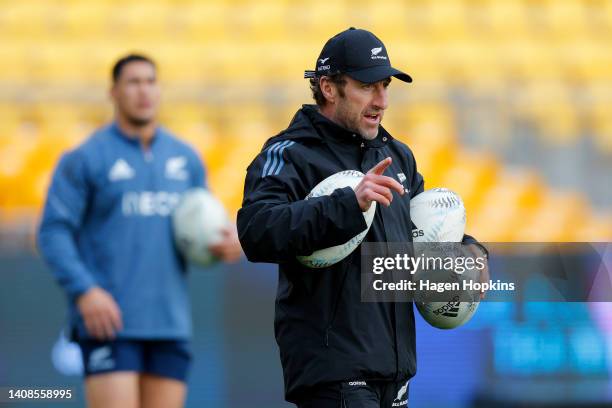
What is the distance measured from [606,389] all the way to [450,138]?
5334 millimetres

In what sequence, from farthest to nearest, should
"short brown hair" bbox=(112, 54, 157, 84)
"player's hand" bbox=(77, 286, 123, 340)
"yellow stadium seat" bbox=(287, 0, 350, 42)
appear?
"yellow stadium seat" bbox=(287, 0, 350, 42)
"short brown hair" bbox=(112, 54, 157, 84)
"player's hand" bbox=(77, 286, 123, 340)

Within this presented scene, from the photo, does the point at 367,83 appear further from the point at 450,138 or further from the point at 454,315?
the point at 450,138

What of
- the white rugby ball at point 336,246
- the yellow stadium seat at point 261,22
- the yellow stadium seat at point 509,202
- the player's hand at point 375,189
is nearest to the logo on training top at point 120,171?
the white rugby ball at point 336,246

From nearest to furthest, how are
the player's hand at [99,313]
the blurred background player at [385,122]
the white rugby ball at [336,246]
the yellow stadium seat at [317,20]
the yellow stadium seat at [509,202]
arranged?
the white rugby ball at [336,246] < the player's hand at [99,313] < the blurred background player at [385,122] < the yellow stadium seat at [509,202] < the yellow stadium seat at [317,20]

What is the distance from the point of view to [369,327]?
12.1 ft

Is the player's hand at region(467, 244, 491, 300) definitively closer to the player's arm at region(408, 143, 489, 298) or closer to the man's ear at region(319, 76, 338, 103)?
the player's arm at region(408, 143, 489, 298)

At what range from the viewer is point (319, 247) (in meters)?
3.55

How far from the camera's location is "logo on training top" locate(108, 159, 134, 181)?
5.50 metres

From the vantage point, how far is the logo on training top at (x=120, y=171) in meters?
5.50

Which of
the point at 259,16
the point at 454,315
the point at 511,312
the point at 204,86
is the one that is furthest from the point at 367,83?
the point at 259,16

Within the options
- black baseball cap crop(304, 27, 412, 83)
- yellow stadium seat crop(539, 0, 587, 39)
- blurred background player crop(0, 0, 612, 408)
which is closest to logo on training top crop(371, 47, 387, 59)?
black baseball cap crop(304, 27, 412, 83)

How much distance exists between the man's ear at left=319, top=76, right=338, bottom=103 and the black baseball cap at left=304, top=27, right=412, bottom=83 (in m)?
0.03

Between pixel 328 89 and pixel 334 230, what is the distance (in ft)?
1.94

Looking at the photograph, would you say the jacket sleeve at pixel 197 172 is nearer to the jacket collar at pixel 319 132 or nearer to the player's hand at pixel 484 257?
→ the jacket collar at pixel 319 132
